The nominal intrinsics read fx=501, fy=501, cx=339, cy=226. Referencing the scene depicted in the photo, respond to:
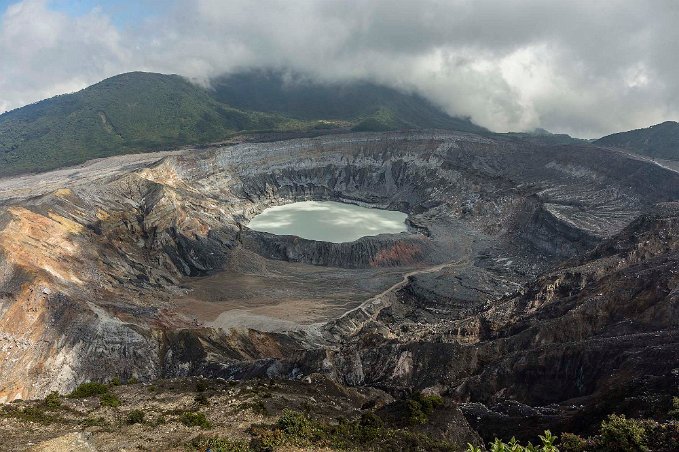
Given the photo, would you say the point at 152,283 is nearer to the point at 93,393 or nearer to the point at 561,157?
the point at 93,393

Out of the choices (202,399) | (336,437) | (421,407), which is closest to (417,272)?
(421,407)

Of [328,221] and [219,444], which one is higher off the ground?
[328,221]

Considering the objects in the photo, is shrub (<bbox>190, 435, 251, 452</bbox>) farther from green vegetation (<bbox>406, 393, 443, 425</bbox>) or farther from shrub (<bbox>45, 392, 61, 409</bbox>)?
green vegetation (<bbox>406, 393, 443, 425</bbox>)

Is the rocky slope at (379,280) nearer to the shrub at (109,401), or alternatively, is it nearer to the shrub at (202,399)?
the shrub at (202,399)

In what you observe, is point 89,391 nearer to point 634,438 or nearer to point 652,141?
point 634,438

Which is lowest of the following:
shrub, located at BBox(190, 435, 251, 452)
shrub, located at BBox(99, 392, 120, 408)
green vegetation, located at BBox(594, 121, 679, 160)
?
shrub, located at BBox(99, 392, 120, 408)

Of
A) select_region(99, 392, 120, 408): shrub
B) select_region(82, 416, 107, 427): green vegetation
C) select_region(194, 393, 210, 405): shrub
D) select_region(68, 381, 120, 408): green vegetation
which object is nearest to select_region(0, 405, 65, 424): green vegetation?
select_region(82, 416, 107, 427): green vegetation

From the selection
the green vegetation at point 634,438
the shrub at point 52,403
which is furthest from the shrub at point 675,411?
the shrub at point 52,403
